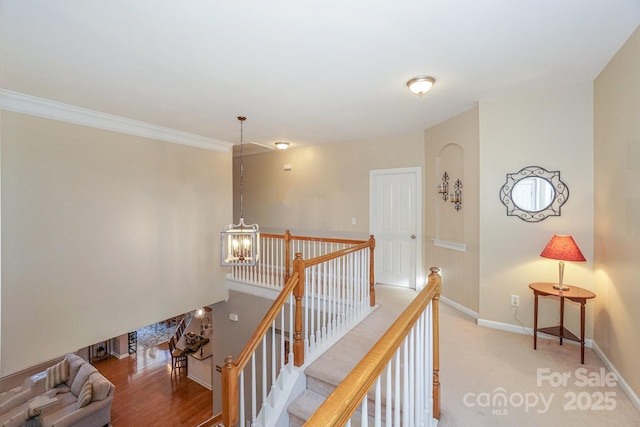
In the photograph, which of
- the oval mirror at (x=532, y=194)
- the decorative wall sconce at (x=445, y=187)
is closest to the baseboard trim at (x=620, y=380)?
the oval mirror at (x=532, y=194)

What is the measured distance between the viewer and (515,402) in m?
2.04

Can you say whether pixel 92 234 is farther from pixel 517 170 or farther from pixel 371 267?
pixel 517 170

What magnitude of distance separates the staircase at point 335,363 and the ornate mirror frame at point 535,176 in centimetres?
194

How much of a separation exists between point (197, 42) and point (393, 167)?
362 centimetres

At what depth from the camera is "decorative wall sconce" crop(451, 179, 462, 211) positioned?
384 centimetres

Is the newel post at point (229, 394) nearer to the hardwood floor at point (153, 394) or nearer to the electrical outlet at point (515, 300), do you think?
the electrical outlet at point (515, 300)

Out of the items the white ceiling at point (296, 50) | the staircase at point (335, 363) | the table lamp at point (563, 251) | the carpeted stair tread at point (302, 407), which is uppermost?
the white ceiling at point (296, 50)

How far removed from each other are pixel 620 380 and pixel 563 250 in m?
1.08

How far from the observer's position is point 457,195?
3.89m

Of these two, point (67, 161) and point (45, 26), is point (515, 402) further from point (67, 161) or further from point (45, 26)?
point (67, 161)

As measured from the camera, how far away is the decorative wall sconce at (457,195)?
3.84 meters

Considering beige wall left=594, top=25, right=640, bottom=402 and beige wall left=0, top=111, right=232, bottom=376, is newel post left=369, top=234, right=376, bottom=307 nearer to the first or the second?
beige wall left=594, top=25, right=640, bottom=402

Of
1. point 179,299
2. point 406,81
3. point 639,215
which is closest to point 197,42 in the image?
point 406,81

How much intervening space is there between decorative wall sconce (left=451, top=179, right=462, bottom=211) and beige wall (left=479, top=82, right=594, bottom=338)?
0.49 m
